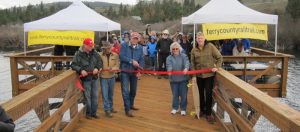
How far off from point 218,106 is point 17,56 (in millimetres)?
6095

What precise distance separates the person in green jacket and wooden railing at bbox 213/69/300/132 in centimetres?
15

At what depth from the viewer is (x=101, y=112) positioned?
8016mm

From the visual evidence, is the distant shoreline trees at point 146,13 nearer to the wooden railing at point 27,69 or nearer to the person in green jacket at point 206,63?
the wooden railing at point 27,69

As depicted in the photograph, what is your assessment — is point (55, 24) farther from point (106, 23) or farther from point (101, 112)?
point (101, 112)

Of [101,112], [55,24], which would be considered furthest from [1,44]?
[101,112]

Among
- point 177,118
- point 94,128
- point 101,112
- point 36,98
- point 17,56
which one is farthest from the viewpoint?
point 17,56

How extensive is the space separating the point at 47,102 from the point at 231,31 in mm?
6392

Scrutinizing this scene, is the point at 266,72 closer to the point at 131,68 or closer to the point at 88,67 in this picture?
the point at 131,68

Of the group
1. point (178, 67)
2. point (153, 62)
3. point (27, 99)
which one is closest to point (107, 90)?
point (178, 67)

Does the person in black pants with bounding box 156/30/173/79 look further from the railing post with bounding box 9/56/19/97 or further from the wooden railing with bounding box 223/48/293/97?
the railing post with bounding box 9/56/19/97

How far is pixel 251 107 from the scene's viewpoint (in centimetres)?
485

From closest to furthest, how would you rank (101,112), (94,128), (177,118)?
1. (94,128)
2. (177,118)
3. (101,112)

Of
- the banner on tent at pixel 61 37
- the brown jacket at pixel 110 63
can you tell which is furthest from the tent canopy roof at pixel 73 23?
the brown jacket at pixel 110 63

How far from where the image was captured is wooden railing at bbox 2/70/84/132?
4137mm
